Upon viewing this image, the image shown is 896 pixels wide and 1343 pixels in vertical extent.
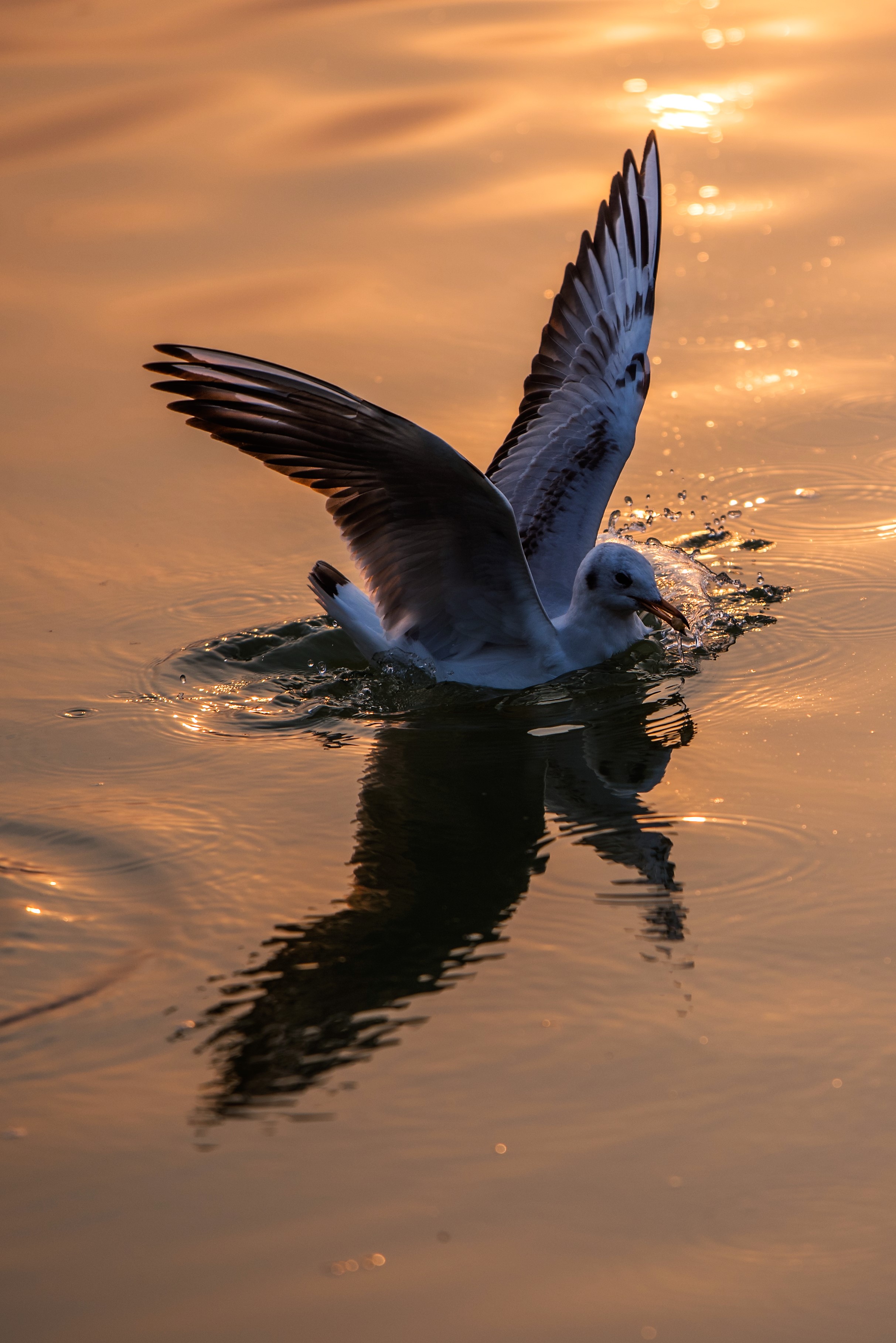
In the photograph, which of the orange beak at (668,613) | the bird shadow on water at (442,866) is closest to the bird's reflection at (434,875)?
the bird shadow on water at (442,866)

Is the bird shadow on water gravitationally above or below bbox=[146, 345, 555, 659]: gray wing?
below

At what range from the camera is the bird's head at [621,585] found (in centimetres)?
652

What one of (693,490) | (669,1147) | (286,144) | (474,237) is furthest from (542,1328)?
(286,144)

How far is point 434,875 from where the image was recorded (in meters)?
4.80

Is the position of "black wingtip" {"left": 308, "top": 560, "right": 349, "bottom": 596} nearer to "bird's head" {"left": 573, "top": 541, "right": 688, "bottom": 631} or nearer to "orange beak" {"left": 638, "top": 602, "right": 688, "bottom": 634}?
"bird's head" {"left": 573, "top": 541, "right": 688, "bottom": 631}

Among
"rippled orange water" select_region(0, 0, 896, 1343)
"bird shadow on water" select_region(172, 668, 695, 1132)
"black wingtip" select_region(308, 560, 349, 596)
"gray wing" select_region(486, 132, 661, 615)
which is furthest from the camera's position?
"gray wing" select_region(486, 132, 661, 615)

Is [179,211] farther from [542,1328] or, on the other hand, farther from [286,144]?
[542,1328]

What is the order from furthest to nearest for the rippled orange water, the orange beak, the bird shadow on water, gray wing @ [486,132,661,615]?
gray wing @ [486,132,661,615] < the orange beak < the bird shadow on water < the rippled orange water

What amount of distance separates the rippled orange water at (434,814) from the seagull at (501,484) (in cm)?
27

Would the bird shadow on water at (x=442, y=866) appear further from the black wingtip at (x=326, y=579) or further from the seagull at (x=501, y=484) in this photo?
the black wingtip at (x=326, y=579)

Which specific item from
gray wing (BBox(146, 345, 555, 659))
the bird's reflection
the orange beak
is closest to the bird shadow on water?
the bird's reflection

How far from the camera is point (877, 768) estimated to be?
5289 millimetres

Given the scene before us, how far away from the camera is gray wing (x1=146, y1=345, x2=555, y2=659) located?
5453 mm

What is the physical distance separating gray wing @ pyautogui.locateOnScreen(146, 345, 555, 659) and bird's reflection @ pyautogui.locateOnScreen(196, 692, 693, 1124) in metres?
0.49
